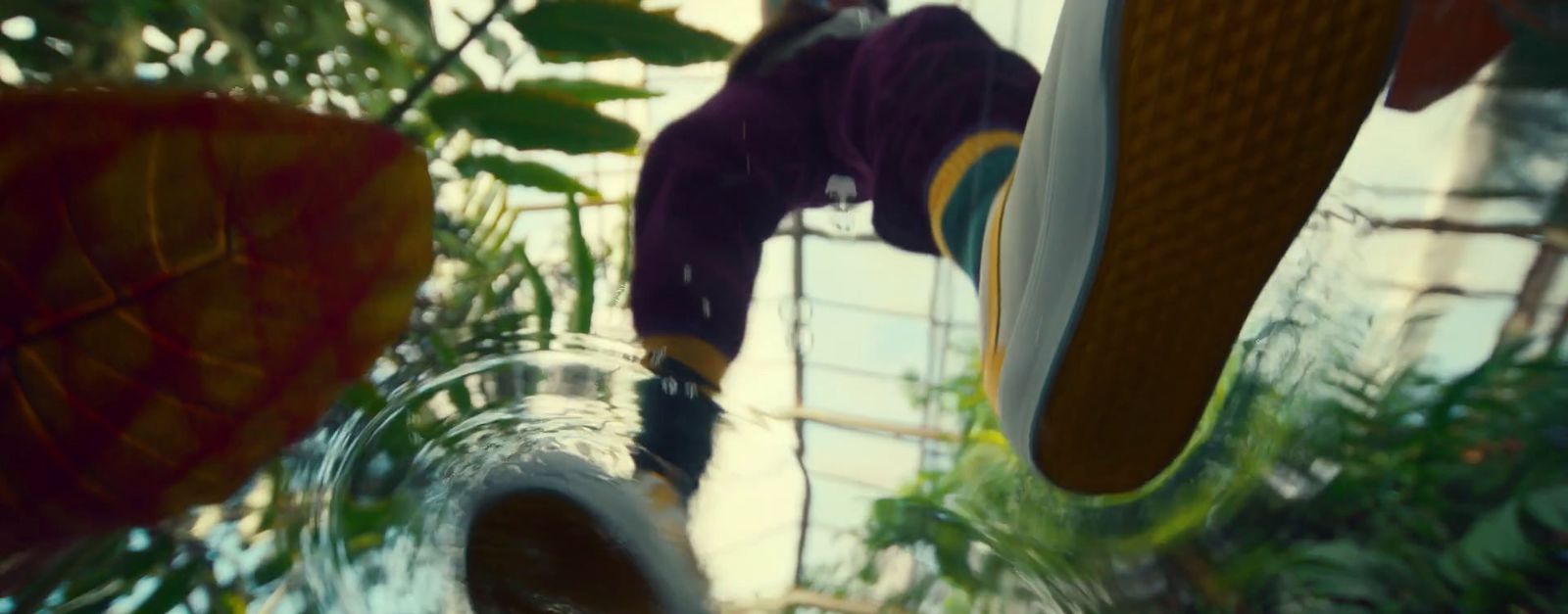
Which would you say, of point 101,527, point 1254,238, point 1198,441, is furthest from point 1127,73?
point 101,527

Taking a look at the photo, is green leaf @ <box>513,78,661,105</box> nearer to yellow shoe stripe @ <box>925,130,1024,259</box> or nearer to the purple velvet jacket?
the purple velvet jacket

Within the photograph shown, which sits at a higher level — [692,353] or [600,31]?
[600,31]

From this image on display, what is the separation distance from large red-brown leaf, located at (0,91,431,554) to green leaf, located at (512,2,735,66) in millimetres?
70

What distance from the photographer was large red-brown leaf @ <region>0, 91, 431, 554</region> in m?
0.25

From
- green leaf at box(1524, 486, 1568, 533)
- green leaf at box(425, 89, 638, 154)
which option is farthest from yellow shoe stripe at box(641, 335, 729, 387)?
green leaf at box(1524, 486, 1568, 533)

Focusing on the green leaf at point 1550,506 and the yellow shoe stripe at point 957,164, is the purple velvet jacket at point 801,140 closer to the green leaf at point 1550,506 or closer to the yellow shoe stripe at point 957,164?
the yellow shoe stripe at point 957,164

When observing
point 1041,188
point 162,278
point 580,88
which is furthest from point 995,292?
point 162,278

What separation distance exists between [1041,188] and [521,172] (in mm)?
227

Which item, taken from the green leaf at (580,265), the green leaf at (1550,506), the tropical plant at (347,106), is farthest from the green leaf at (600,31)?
the green leaf at (1550,506)

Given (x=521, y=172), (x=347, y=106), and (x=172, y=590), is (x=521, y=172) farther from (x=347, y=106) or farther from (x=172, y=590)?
(x=172, y=590)

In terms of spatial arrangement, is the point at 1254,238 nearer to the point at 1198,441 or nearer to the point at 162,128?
the point at 1198,441

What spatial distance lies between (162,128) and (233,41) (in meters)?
0.07

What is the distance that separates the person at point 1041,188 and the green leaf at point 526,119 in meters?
0.06

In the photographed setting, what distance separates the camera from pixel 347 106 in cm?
32
